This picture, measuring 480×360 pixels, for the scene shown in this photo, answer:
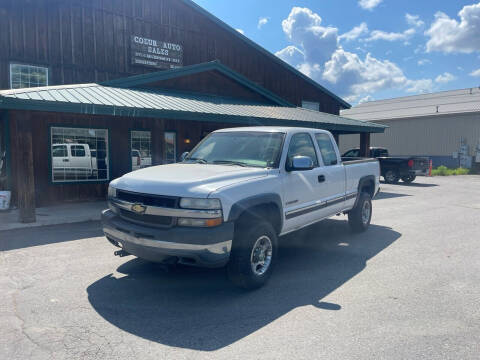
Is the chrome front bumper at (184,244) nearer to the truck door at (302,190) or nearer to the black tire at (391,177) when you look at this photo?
the truck door at (302,190)

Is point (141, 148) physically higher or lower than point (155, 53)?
lower

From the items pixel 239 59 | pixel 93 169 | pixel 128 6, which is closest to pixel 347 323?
pixel 93 169

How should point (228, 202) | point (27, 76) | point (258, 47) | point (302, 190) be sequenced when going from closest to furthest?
point (228, 202) → point (302, 190) → point (27, 76) → point (258, 47)

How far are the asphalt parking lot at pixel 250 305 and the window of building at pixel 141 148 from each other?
6.71 meters

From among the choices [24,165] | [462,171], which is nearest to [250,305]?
[24,165]

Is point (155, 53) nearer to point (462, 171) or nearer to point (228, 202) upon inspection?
point (228, 202)

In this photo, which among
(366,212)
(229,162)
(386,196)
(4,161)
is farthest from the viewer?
(386,196)

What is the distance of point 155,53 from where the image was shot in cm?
1581

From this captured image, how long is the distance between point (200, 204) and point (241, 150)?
172cm

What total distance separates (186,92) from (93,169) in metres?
4.48

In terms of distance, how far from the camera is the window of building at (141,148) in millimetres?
13344

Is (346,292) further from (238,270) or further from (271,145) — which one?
(271,145)

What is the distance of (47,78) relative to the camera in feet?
42.8

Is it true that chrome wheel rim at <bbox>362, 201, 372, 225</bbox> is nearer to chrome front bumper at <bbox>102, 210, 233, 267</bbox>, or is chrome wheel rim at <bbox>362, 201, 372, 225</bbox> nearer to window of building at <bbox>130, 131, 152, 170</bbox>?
chrome front bumper at <bbox>102, 210, 233, 267</bbox>
